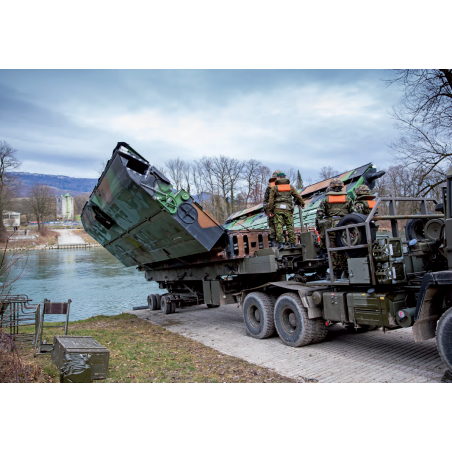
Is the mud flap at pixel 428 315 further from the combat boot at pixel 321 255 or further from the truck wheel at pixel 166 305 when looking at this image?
the truck wheel at pixel 166 305

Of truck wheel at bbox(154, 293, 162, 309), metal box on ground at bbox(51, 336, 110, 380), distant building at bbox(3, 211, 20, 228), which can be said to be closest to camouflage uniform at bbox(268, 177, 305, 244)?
metal box on ground at bbox(51, 336, 110, 380)

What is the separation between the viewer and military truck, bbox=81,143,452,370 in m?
5.21

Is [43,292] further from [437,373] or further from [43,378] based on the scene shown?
[437,373]

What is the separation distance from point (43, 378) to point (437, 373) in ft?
16.8

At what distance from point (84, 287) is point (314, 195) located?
1335cm

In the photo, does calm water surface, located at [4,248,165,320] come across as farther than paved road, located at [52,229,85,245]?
No

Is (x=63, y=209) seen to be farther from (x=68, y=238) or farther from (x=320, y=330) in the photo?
(x=320, y=330)

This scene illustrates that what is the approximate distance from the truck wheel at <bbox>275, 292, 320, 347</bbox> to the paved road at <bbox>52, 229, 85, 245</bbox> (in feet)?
113

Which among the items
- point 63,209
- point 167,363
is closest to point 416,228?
point 167,363

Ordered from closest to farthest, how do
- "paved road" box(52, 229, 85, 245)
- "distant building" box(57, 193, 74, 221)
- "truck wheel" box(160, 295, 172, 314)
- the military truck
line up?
1. the military truck
2. "truck wheel" box(160, 295, 172, 314)
3. "distant building" box(57, 193, 74, 221)
4. "paved road" box(52, 229, 85, 245)

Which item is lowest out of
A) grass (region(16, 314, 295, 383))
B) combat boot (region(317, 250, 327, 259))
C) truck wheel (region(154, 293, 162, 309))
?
grass (region(16, 314, 295, 383))

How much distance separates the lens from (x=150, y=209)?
305 inches

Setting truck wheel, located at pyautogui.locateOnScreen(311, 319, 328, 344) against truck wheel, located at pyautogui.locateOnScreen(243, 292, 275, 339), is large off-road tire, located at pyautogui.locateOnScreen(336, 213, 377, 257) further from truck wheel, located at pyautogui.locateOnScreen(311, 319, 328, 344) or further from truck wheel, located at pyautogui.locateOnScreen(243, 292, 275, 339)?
truck wheel, located at pyautogui.locateOnScreen(243, 292, 275, 339)

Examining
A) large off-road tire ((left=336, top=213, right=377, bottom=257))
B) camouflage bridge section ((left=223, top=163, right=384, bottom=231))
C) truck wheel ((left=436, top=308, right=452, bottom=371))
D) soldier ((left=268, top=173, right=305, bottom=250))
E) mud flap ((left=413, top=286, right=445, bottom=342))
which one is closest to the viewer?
truck wheel ((left=436, top=308, right=452, bottom=371))
